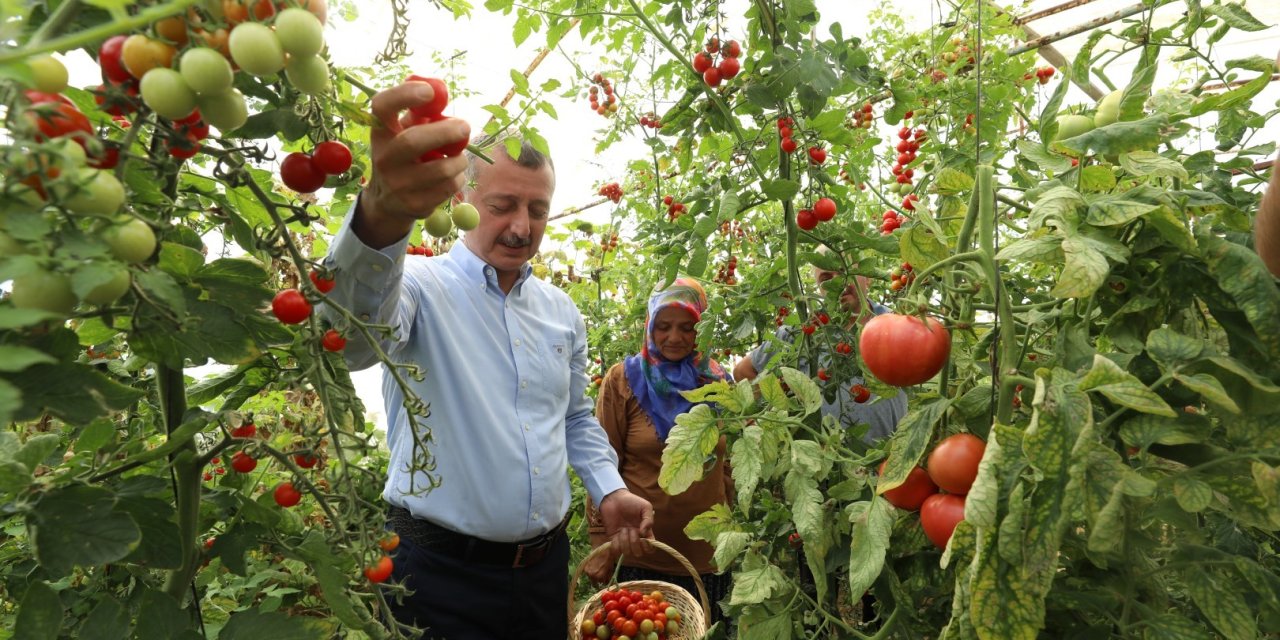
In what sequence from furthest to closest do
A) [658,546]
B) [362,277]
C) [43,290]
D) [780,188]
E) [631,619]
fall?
[631,619] → [658,546] → [780,188] → [362,277] → [43,290]

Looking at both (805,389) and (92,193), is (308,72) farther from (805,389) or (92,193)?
(805,389)

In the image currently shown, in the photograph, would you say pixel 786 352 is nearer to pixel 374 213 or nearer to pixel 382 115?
pixel 374 213

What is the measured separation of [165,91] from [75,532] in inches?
14.7

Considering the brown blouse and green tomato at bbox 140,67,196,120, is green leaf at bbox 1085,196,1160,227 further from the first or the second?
the brown blouse

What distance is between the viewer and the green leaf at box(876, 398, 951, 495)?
87 centimetres

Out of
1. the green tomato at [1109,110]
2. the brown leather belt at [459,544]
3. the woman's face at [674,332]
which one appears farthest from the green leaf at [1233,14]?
the woman's face at [674,332]

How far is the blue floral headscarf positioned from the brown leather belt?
109 centimetres

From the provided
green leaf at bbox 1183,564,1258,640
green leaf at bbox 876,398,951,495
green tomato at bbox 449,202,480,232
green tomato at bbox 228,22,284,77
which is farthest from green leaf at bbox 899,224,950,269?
green tomato at bbox 228,22,284,77

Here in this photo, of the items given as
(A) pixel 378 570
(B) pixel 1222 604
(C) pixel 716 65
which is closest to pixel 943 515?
(B) pixel 1222 604

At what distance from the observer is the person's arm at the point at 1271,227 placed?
75 centimetres

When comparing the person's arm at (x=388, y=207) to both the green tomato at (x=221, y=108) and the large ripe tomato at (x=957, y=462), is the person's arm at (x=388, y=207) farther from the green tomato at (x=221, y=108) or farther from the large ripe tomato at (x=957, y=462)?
the large ripe tomato at (x=957, y=462)

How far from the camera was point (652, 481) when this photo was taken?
2855 mm

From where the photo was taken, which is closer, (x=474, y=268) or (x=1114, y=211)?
(x=1114, y=211)

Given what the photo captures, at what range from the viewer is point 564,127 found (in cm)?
560
